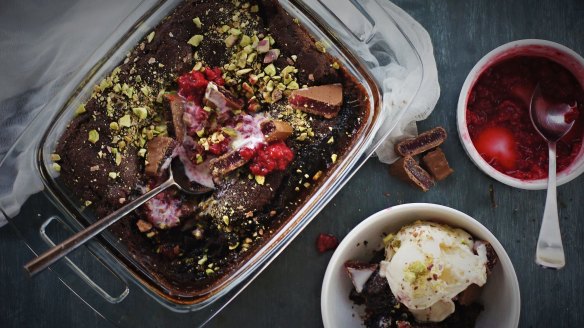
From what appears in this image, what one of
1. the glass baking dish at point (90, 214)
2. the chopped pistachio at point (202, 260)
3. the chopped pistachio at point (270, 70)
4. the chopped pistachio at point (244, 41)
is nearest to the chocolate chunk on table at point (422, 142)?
the glass baking dish at point (90, 214)

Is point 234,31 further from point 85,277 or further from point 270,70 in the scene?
point 85,277

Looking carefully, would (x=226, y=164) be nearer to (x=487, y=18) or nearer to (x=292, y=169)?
(x=292, y=169)

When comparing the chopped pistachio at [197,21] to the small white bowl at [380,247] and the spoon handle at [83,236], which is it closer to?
the spoon handle at [83,236]

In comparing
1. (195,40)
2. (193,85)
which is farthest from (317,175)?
(195,40)

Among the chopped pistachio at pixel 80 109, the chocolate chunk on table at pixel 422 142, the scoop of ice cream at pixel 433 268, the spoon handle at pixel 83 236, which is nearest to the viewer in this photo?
the spoon handle at pixel 83 236

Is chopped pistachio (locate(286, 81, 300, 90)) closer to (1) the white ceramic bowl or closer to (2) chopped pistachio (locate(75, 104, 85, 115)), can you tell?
(1) the white ceramic bowl

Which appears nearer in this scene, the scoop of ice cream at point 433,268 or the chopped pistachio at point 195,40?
the scoop of ice cream at point 433,268

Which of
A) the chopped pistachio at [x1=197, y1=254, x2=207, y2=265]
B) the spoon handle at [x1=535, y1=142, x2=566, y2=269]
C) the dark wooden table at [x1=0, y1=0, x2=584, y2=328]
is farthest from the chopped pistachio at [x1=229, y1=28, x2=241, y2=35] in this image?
the spoon handle at [x1=535, y1=142, x2=566, y2=269]

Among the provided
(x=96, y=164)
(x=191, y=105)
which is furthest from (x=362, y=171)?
(x=96, y=164)

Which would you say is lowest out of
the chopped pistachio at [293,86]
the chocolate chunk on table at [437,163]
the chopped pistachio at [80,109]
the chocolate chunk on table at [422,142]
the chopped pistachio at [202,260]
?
the chocolate chunk on table at [437,163]
